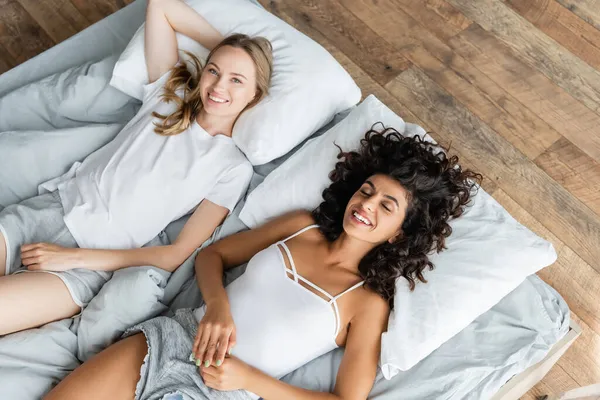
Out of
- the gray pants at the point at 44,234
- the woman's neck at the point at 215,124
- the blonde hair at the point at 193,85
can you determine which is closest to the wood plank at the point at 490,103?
the blonde hair at the point at 193,85

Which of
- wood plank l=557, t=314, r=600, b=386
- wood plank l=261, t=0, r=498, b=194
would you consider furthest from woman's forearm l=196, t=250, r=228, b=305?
wood plank l=557, t=314, r=600, b=386

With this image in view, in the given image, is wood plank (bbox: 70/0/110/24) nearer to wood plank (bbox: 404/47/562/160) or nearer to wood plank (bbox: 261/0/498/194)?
wood plank (bbox: 261/0/498/194)

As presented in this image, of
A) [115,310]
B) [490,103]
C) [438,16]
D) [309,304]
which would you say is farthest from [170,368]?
[438,16]

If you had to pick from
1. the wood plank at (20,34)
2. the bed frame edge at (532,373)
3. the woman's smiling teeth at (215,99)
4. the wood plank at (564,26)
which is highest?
the wood plank at (564,26)

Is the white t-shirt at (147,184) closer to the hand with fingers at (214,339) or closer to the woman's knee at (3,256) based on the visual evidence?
the woman's knee at (3,256)

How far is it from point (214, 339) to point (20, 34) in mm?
1681

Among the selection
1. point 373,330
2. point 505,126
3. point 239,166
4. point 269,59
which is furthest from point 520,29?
point 373,330

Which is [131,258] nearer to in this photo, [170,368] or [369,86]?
[170,368]

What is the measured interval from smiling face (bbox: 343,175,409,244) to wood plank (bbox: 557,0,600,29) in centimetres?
148

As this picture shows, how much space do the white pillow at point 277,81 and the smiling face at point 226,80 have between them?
0.24 ft

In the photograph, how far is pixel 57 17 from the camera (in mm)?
2461

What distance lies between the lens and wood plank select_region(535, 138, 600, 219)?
2057 mm

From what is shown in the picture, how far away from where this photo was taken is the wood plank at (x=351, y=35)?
7.57 ft

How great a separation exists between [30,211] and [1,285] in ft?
0.85
